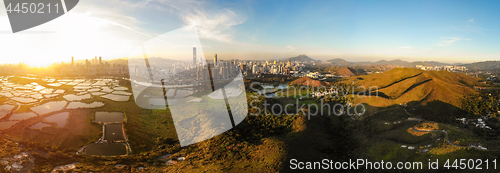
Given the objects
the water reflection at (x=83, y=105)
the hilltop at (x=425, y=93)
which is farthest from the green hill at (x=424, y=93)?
the water reflection at (x=83, y=105)

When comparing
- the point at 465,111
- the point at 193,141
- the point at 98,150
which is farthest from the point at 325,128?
the point at 98,150

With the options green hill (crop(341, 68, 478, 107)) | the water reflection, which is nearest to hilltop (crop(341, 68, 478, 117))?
green hill (crop(341, 68, 478, 107))

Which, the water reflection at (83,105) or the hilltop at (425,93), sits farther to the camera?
the water reflection at (83,105)

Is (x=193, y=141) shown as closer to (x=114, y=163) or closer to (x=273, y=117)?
(x=114, y=163)

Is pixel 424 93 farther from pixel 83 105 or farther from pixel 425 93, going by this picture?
pixel 83 105

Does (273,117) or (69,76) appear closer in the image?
(273,117)

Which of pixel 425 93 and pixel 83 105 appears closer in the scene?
pixel 425 93

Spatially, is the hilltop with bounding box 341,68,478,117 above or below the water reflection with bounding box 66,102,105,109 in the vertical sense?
above

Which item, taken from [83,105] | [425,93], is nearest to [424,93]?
[425,93]

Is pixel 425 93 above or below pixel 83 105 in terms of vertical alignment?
above

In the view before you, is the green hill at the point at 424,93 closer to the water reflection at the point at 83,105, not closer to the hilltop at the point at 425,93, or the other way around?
the hilltop at the point at 425,93

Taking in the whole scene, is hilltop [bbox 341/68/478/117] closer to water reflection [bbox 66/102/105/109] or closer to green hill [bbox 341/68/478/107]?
green hill [bbox 341/68/478/107]
